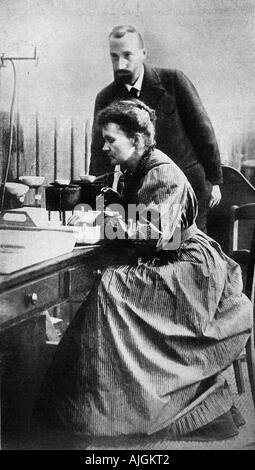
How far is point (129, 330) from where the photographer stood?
6.95 ft

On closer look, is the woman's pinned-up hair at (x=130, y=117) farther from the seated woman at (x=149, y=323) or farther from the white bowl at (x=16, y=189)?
the white bowl at (x=16, y=189)

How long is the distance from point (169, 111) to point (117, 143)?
0.86 feet

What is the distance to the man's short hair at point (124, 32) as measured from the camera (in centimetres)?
224

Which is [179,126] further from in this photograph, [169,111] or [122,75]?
[122,75]

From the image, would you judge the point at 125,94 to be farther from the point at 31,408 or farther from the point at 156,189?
the point at 31,408

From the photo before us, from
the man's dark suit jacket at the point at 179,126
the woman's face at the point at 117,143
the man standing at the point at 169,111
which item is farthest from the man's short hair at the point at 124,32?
the woman's face at the point at 117,143

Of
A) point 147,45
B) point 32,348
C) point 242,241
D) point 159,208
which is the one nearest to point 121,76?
point 147,45

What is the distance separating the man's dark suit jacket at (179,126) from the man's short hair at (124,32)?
10cm

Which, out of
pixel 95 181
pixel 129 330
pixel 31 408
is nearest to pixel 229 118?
pixel 95 181

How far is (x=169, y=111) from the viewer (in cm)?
238

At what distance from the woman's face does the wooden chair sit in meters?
0.54

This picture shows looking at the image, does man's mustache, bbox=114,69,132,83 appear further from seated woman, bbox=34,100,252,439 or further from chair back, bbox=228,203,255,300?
chair back, bbox=228,203,255,300

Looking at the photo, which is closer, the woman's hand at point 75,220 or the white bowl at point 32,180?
the woman's hand at point 75,220

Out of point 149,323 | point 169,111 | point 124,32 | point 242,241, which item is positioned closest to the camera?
point 149,323
